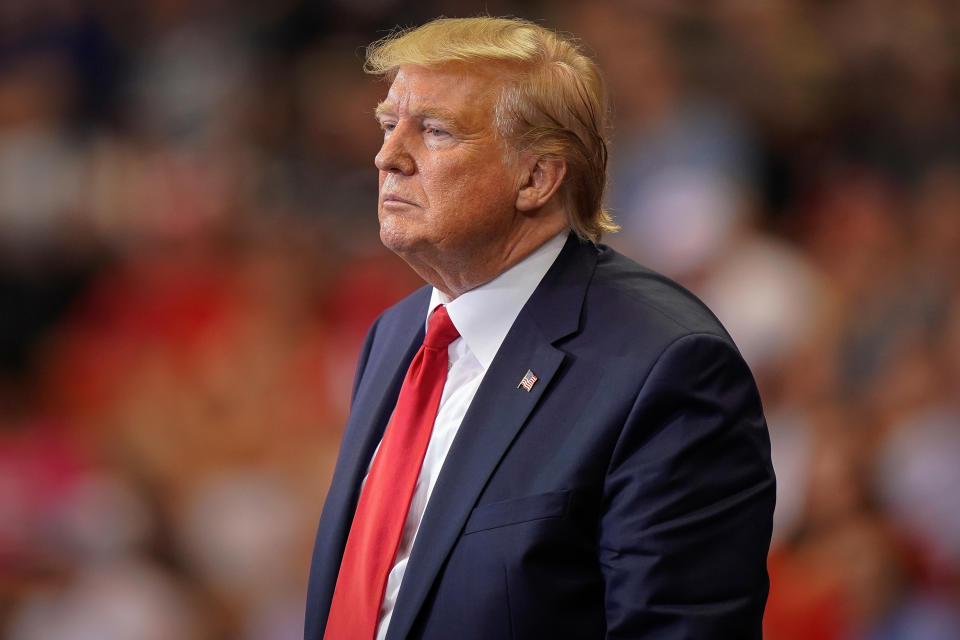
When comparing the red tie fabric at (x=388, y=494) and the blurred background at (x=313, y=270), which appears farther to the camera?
the blurred background at (x=313, y=270)

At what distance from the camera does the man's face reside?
1.53 meters

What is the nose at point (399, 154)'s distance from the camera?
1.56 meters

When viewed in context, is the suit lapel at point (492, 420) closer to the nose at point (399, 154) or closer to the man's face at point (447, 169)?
the man's face at point (447, 169)

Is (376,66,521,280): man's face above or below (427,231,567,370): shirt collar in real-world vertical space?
above

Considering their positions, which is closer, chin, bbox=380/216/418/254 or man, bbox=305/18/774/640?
man, bbox=305/18/774/640

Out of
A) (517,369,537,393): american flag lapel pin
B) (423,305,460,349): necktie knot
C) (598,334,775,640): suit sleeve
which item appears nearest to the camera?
(598,334,775,640): suit sleeve

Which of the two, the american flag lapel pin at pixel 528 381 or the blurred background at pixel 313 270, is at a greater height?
the american flag lapel pin at pixel 528 381

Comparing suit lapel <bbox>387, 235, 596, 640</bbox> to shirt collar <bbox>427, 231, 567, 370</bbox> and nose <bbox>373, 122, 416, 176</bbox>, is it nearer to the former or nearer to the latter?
shirt collar <bbox>427, 231, 567, 370</bbox>

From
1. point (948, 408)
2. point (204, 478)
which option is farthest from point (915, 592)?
point (204, 478)

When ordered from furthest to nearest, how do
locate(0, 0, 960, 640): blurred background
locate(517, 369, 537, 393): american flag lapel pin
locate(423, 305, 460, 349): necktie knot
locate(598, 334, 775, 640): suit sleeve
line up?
locate(0, 0, 960, 640): blurred background < locate(423, 305, 460, 349): necktie knot < locate(517, 369, 537, 393): american flag lapel pin < locate(598, 334, 775, 640): suit sleeve

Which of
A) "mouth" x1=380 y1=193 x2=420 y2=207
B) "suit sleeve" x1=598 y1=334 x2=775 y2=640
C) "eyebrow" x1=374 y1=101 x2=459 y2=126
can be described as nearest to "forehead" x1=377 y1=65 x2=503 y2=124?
"eyebrow" x1=374 y1=101 x2=459 y2=126

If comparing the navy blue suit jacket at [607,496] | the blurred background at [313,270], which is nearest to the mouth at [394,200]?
the navy blue suit jacket at [607,496]

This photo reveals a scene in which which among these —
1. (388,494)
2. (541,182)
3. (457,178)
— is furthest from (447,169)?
(388,494)

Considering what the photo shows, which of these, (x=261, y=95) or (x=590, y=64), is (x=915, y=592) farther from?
(x=261, y=95)
